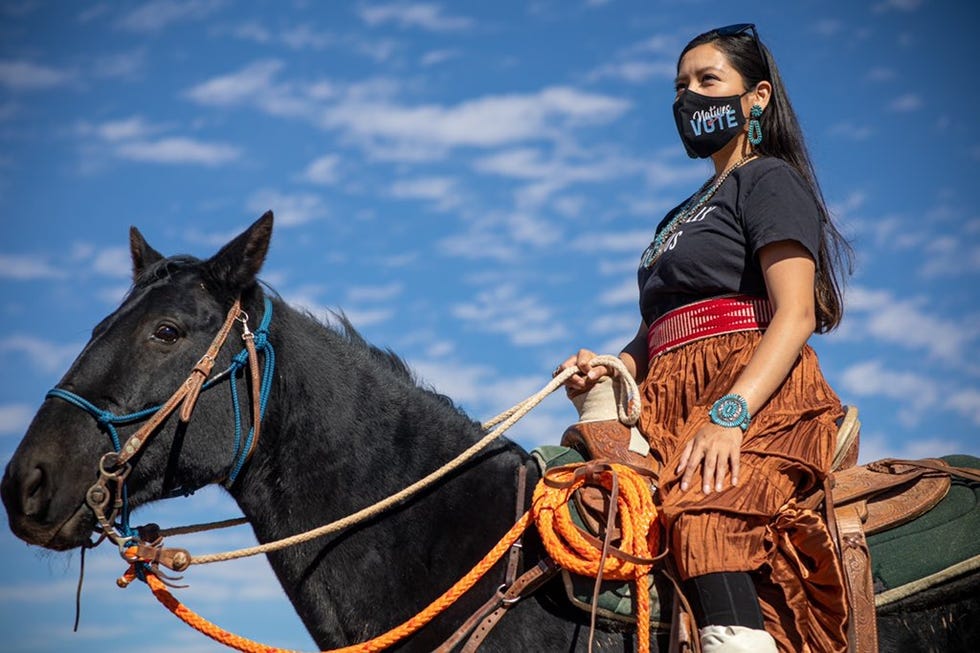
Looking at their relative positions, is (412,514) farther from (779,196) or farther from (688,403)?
(779,196)

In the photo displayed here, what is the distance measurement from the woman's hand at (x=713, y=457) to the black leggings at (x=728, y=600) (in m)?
0.30

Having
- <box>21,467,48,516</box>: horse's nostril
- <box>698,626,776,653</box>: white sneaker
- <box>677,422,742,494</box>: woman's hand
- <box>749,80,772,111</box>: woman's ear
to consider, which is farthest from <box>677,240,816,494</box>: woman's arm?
<box>21,467,48,516</box>: horse's nostril

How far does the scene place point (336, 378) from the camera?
425 centimetres

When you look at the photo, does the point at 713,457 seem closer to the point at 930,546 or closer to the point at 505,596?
the point at 505,596

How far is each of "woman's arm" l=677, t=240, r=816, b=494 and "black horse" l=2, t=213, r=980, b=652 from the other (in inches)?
27.3

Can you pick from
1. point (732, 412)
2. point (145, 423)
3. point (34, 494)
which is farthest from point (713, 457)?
point (34, 494)

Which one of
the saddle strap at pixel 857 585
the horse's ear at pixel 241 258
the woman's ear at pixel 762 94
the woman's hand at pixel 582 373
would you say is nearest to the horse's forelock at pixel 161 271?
the horse's ear at pixel 241 258

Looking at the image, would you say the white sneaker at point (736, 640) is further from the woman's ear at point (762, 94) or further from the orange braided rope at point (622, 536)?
the woman's ear at point (762, 94)

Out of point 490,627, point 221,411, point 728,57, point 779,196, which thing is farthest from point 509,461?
point 728,57

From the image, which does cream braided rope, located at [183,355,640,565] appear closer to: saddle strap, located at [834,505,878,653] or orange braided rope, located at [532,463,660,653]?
orange braided rope, located at [532,463,660,653]

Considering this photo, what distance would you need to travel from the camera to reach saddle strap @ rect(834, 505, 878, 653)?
367 cm

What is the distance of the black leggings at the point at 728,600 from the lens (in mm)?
3500

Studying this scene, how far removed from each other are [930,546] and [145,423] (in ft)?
10.0

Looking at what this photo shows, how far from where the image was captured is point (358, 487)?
406 cm
